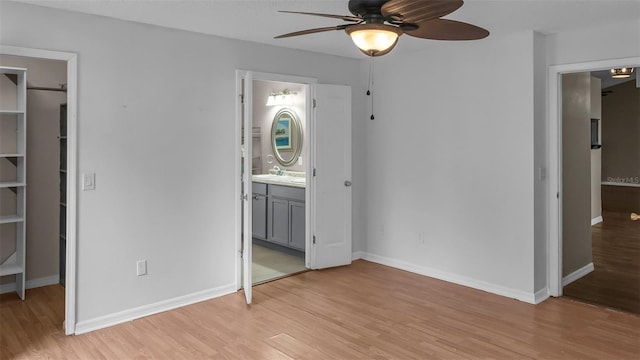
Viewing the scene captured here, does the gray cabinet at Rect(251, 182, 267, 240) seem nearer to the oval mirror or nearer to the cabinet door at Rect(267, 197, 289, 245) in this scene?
the cabinet door at Rect(267, 197, 289, 245)

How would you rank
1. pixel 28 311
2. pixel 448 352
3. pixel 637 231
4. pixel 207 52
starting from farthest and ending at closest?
pixel 637 231 < pixel 207 52 < pixel 28 311 < pixel 448 352

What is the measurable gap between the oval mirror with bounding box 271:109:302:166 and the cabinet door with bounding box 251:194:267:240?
707mm

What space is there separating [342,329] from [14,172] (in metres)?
3.26

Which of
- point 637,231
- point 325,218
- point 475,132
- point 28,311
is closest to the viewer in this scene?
point 28,311

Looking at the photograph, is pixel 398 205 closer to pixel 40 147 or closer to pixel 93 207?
pixel 93 207

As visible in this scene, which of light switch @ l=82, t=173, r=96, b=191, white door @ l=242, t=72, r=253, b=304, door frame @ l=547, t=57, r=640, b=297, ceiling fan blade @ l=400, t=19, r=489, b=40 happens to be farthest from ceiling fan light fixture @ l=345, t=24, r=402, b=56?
door frame @ l=547, t=57, r=640, b=297

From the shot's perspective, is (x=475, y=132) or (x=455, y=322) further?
(x=475, y=132)

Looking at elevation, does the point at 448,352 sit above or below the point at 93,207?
below

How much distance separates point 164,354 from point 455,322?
82.3 inches

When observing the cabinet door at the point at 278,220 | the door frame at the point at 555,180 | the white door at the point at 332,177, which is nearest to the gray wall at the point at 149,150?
the white door at the point at 332,177

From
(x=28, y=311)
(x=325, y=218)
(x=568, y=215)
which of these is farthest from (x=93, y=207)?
(x=568, y=215)

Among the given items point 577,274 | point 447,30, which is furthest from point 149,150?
point 577,274

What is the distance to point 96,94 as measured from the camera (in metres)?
3.38

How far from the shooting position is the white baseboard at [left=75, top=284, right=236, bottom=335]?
3381 millimetres
